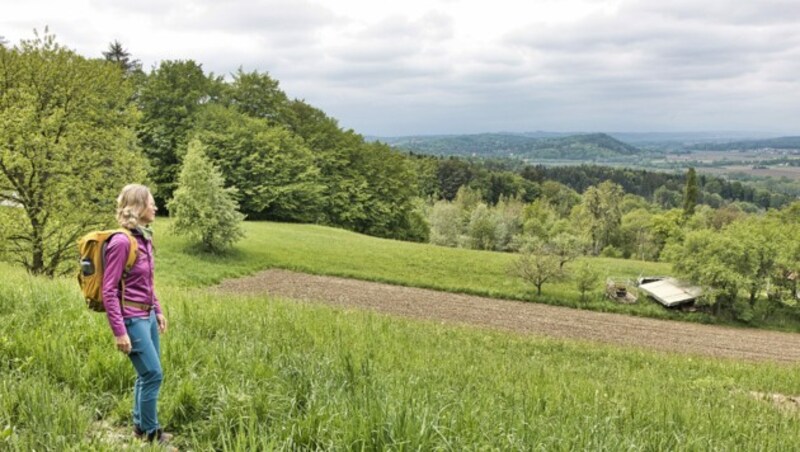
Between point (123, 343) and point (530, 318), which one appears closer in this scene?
point (123, 343)

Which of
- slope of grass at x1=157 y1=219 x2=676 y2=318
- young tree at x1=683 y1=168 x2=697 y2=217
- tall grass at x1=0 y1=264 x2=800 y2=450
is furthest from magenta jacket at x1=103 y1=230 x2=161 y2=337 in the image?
young tree at x1=683 y1=168 x2=697 y2=217

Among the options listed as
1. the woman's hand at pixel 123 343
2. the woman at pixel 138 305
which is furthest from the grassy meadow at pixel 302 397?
the woman's hand at pixel 123 343

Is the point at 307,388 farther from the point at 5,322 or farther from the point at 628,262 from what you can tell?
the point at 628,262

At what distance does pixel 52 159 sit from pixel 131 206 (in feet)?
50.2

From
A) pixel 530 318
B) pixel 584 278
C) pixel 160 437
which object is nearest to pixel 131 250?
pixel 160 437

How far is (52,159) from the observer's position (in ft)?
52.9

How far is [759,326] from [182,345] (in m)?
32.2

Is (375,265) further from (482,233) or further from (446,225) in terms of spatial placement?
(446,225)

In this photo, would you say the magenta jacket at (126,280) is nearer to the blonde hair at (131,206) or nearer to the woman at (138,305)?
the woman at (138,305)

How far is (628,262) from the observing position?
1567 inches

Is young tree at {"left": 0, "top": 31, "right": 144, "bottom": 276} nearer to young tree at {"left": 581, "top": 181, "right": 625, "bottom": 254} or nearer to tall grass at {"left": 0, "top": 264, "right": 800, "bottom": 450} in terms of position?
tall grass at {"left": 0, "top": 264, "right": 800, "bottom": 450}

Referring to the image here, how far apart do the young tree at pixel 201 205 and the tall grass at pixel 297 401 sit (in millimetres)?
23285

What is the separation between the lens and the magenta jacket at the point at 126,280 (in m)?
3.75

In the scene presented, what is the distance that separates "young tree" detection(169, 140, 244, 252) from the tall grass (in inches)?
917
